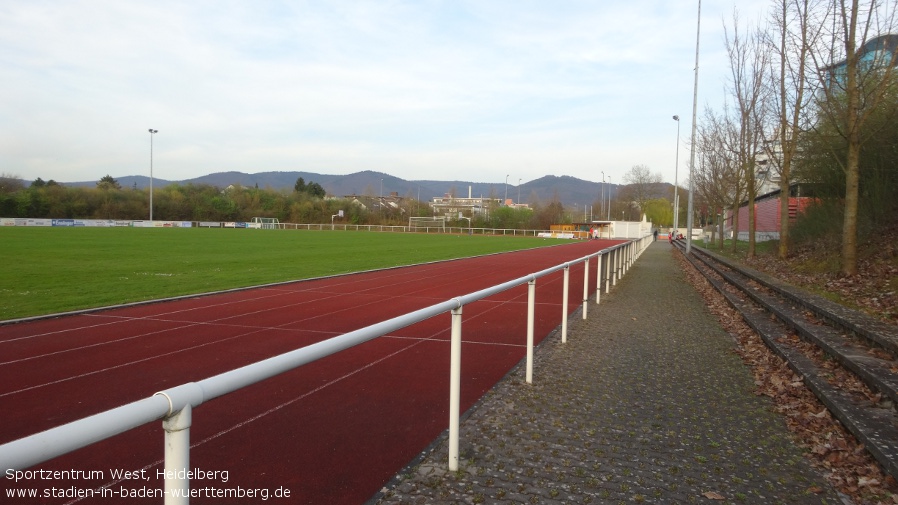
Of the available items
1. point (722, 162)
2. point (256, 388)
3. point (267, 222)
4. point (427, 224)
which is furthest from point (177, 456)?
point (267, 222)

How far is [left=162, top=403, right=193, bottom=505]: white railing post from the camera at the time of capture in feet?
5.58

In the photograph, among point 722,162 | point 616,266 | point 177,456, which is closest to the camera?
point 177,456

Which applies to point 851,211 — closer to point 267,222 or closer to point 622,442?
point 622,442

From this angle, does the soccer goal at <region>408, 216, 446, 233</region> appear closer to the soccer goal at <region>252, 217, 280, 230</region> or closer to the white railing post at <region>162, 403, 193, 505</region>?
the soccer goal at <region>252, 217, 280, 230</region>

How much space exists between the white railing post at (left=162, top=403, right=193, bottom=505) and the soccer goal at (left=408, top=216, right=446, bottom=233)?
79.4 meters

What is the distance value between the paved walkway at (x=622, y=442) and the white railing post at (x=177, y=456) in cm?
181

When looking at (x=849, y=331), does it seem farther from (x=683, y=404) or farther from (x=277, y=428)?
(x=277, y=428)

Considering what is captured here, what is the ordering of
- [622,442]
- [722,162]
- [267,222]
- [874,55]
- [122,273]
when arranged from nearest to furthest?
[622,442] < [874,55] < [122,273] < [722,162] < [267,222]

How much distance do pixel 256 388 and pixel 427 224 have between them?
82.0m

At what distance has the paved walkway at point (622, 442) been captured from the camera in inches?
137

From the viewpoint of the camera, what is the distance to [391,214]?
100m

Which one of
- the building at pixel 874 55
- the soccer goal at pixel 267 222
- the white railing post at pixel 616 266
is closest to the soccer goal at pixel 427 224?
the soccer goal at pixel 267 222

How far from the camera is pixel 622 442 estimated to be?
14.1 feet

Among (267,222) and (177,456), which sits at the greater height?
(267,222)
